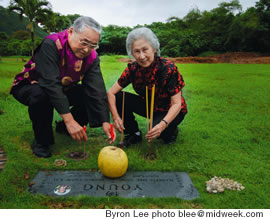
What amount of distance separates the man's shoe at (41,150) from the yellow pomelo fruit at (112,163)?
892 millimetres

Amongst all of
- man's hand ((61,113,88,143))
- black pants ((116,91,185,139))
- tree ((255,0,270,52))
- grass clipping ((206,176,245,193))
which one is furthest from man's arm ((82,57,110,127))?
tree ((255,0,270,52))

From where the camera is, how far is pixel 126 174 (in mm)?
2773

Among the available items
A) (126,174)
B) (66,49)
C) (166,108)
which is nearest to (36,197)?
(126,174)

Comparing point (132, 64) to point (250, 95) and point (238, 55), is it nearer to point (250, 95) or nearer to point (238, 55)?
point (250, 95)

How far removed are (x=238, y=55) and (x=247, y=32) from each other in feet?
7.71

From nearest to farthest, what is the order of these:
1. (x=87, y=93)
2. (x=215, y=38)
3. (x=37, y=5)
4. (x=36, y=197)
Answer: (x=36, y=197), (x=87, y=93), (x=37, y=5), (x=215, y=38)

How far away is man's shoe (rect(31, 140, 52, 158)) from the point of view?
315 cm

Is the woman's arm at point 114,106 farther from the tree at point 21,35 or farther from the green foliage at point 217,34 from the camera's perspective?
the tree at point 21,35

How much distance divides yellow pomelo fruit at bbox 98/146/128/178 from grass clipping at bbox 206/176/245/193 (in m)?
0.89

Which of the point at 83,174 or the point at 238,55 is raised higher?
the point at 238,55

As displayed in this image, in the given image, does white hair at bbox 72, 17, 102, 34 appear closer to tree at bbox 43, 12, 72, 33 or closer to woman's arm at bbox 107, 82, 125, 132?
woman's arm at bbox 107, 82, 125, 132

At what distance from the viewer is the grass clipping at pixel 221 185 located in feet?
8.07

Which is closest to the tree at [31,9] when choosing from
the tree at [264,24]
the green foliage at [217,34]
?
the green foliage at [217,34]

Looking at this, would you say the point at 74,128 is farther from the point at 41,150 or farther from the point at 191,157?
the point at 191,157
